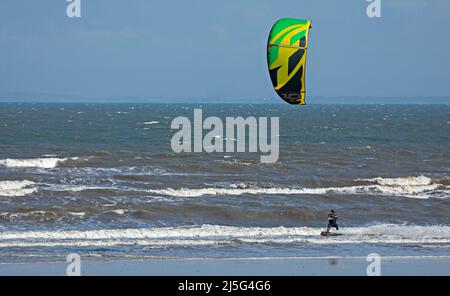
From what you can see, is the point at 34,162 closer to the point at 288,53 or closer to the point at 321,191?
the point at 321,191

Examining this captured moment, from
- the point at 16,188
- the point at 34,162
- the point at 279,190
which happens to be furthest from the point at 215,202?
the point at 34,162

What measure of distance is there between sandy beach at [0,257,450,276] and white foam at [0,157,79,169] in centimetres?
2470

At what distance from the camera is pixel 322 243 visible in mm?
25047

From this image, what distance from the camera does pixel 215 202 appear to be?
33406 millimetres

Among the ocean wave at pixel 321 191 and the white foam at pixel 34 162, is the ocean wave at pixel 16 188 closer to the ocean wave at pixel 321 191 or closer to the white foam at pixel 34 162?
the ocean wave at pixel 321 191

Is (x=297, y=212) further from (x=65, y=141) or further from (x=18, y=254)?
(x=65, y=141)

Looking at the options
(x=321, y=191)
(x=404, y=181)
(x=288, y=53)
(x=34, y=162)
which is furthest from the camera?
(x=34, y=162)

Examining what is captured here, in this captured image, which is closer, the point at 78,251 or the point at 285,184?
the point at 78,251

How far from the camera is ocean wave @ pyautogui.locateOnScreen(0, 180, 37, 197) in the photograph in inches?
1331

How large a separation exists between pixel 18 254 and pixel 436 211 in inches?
690

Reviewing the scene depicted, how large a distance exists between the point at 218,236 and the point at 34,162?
22.3 metres

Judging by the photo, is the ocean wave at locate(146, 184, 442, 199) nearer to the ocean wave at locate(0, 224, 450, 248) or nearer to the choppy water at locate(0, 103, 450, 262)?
the choppy water at locate(0, 103, 450, 262)
